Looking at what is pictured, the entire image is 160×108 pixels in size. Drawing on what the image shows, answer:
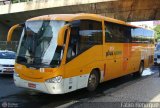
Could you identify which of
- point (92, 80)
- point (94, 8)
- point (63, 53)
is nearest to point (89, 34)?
point (92, 80)

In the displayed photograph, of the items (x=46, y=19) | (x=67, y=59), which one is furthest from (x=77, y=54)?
(x=46, y=19)

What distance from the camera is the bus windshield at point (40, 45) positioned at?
33.1 ft

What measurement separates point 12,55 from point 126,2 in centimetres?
1678

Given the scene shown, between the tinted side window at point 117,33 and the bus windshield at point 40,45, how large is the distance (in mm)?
3146

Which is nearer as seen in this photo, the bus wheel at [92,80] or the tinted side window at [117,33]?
the bus wheel at [92,80]

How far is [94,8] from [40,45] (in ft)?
79.0

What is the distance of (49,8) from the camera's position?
1395 inches

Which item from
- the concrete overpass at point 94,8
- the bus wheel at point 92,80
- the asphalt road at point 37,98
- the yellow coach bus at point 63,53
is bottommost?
the asphalt road at point 37,98

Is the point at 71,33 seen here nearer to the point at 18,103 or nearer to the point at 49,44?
the point at 49,44

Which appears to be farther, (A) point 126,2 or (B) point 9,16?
(B) point 9,16

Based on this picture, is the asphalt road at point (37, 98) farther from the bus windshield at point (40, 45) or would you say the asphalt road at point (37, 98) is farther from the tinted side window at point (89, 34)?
the tinted side window at point (89, 34)

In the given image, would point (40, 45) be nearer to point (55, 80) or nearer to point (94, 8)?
point (55, 80)

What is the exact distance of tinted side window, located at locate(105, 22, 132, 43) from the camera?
13173 millimetres

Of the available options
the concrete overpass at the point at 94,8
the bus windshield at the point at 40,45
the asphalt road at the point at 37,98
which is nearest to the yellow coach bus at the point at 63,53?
the bus windshield at the point at 40,45
